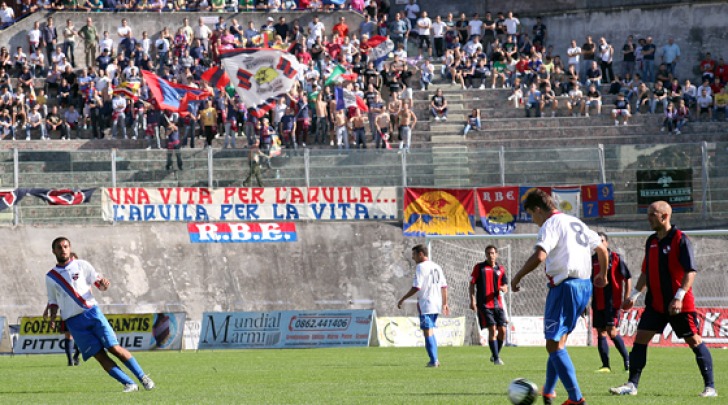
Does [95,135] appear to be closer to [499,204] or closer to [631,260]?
[499,204]

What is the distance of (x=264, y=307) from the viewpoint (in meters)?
34.4

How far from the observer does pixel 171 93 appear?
1460 inches

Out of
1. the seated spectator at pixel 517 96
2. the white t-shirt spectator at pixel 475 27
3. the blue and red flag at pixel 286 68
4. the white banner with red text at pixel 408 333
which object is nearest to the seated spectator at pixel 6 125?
the blue and red flag at pixel 286 68

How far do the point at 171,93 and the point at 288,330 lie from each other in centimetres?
1110

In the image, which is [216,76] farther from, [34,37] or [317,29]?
[34,37]

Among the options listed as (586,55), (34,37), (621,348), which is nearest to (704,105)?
(586,55)

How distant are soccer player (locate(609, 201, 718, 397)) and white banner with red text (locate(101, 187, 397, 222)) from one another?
21781 mm

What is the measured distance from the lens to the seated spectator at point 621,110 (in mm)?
39031

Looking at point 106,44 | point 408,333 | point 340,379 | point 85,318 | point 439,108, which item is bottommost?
point 408,333

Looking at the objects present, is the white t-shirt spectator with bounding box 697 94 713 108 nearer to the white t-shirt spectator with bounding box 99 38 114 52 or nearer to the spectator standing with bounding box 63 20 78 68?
the white t-shirt spectator with bounding box 99 38 114 52

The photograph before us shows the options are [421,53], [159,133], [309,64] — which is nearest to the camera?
[159,133]

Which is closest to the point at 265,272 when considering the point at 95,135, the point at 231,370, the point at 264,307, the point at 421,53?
the point at 264,307

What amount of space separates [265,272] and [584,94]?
13.4 m

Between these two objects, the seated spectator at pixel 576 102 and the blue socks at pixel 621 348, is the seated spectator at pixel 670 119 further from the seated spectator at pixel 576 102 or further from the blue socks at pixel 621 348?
the blue socks at pixel 621 348
